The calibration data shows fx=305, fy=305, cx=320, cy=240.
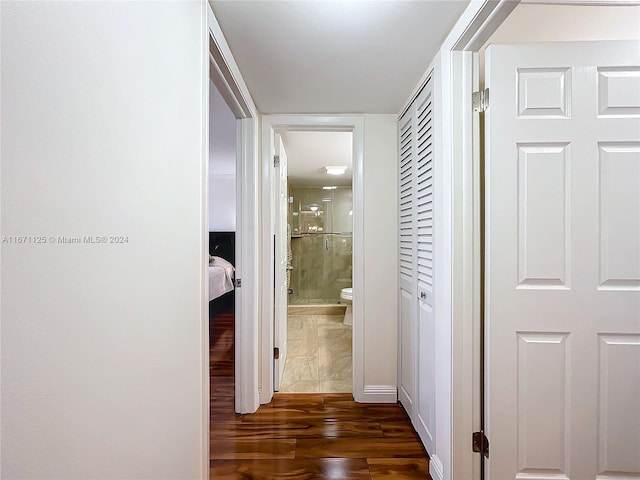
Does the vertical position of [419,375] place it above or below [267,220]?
below

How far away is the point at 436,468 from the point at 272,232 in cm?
175

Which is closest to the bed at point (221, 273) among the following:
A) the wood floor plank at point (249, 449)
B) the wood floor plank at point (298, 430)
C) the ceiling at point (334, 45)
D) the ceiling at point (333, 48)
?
the wood floor plank at point (298, 430)

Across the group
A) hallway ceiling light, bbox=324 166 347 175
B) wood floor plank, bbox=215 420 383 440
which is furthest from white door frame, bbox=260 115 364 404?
hallway ceiling light, bbox=324 166 347 175

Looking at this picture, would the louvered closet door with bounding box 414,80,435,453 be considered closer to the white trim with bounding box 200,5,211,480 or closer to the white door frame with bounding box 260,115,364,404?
the white door frame with bounding box 260,115,364,404

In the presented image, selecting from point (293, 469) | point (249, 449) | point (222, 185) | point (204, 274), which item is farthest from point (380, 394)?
point (222, 185)

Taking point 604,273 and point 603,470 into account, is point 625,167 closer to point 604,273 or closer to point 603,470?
point 604,273

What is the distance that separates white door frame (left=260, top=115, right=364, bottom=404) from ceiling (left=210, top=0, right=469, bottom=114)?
7.7 inches

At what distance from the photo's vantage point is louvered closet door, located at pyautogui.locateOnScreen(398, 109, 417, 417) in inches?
78.7

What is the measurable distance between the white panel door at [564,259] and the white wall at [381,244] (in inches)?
40.7

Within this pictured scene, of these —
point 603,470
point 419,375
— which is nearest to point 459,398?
point 419,375

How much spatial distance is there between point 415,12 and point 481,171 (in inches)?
29.2

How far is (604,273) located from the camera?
1286 millimetres

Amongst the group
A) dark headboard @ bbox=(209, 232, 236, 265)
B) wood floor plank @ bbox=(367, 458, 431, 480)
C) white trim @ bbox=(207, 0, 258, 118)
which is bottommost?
wood floor plank @ bbox=(367, 458, 431, 480)

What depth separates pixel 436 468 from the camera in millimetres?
1551
